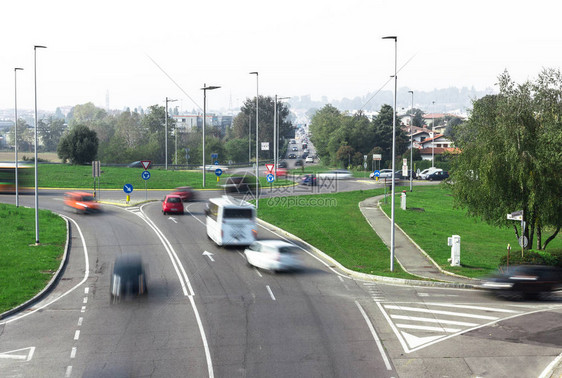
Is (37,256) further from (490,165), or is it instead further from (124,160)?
(124,160)

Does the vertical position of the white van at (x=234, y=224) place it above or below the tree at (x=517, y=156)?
below

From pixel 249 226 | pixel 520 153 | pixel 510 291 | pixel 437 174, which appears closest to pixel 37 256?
pixel 249 226

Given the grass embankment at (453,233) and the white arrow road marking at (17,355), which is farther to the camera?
the grass embankment at (453,233)

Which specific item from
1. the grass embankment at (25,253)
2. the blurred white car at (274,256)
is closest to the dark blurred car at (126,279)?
the grass embankment at (25,253)

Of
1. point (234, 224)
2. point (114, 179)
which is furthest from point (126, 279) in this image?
point (114, 179)

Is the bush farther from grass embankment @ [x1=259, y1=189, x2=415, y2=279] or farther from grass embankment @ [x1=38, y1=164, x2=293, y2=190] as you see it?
grass embankment @ [x1=38, y1=164, x2=293, y2=190]

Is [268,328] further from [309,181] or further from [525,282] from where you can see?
[309,181]

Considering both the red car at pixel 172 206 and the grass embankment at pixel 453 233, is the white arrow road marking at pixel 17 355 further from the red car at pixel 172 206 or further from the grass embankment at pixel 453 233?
the red car at pixel 172 206

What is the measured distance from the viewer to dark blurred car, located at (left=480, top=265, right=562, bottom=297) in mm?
22812

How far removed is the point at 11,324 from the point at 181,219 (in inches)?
852

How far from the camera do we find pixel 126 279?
70.5ft

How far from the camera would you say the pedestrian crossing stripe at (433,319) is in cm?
1767

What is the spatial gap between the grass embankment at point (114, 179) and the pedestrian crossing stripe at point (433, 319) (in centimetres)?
4083

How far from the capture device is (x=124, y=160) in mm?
103438
